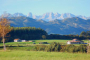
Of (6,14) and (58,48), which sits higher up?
(6,14)

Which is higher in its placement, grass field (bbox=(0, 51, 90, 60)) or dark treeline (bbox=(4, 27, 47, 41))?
dark treeline (bbox=(4, 27, 47, 41))

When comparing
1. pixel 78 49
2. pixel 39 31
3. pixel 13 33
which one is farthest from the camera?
pixel 39 31

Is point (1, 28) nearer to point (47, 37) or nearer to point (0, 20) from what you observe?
point (0, 20)

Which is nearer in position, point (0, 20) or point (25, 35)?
point (0, 20)

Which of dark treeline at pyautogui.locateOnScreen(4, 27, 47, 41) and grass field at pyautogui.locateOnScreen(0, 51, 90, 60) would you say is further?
dark treeline at pyautogui.locateOnScreen(4, 27, 47, 41)

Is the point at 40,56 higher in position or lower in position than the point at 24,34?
lower

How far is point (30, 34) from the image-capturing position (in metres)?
123

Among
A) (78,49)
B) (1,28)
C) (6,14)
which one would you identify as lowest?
(78,49)

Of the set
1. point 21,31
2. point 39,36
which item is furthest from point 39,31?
point 21,31

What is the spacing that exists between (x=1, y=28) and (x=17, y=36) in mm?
88664

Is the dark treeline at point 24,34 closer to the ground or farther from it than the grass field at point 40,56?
farther from it

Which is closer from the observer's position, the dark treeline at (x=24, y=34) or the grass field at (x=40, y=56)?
the grass field at (x=40, y=56)

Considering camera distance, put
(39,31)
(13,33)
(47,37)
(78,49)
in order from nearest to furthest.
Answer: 1. (78,49)
2. (13,33)
3. (47,37)
4. (39,31)

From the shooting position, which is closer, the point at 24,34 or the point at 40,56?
the point at 40,56
